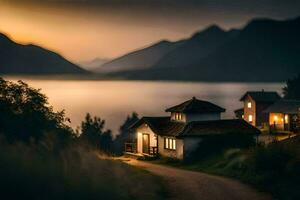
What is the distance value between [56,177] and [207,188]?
12.7 metres

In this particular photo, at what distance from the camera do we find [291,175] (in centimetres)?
3061

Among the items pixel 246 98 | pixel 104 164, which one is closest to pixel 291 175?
pixel 104 164

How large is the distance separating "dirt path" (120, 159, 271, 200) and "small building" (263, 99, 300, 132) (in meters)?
32.7

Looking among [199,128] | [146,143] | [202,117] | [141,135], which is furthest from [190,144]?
[141,135]

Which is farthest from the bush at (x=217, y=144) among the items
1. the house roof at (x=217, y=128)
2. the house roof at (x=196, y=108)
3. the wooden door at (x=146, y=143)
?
the wooden door at (x=146, y=143)

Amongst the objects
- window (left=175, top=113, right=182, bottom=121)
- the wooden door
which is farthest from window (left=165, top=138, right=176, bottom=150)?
the wooden door

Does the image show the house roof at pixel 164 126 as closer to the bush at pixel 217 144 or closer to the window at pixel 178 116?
the window at pixel 178 116

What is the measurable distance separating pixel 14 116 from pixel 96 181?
12.3 meters

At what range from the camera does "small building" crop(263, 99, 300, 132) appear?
65469 millimetres

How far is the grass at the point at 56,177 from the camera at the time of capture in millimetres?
17719

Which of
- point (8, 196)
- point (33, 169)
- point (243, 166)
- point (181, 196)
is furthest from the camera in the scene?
point (243, 166)

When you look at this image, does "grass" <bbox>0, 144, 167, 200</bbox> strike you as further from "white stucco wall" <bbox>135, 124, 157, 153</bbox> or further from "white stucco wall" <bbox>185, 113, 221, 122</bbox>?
"white stucco wall" <bbox>135, 124, 157, 153</bbox>

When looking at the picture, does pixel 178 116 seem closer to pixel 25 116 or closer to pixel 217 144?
pixel 217 144

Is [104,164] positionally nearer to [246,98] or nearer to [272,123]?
[272,123]
